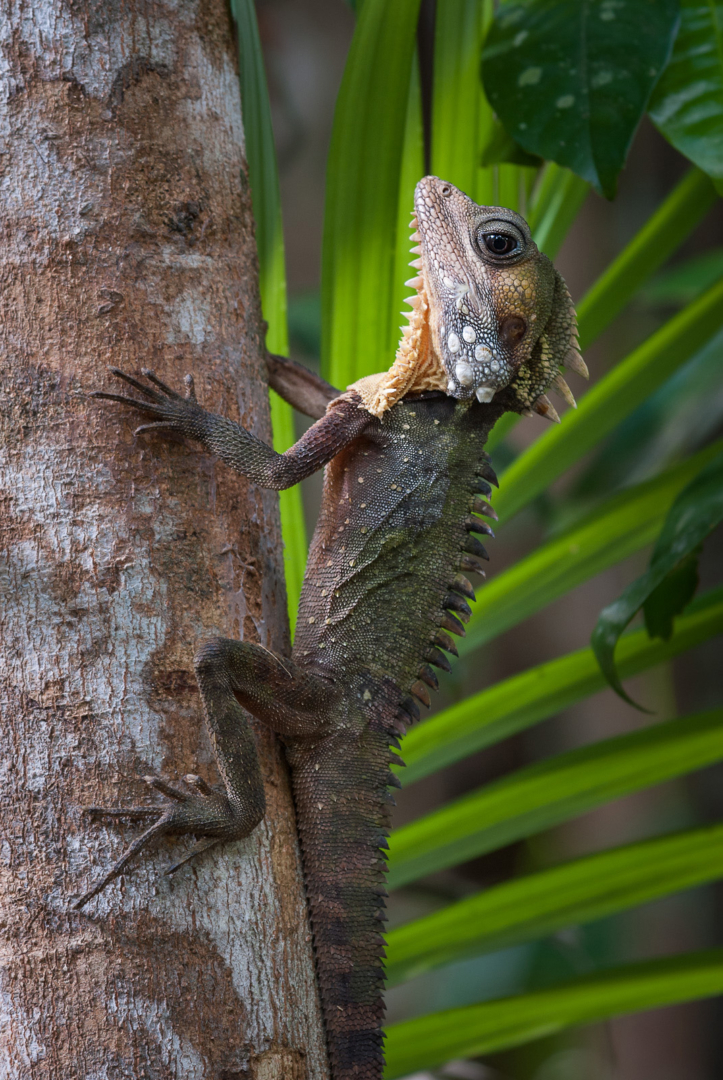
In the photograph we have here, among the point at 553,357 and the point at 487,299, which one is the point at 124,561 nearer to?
the point at 487,299

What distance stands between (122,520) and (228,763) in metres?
0.47

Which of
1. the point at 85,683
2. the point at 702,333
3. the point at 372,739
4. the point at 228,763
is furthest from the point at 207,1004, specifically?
the point at 702,333

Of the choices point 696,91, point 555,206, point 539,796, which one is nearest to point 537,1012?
point 539,796

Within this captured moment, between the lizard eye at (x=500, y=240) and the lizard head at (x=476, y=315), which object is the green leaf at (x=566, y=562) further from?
the lizard eye at (x=500, y=240)

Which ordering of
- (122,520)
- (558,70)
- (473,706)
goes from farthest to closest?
1. (473,706)
2. (558,70)
3. (122,520)

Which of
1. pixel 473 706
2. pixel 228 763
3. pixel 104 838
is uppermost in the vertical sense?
pixel 473 706

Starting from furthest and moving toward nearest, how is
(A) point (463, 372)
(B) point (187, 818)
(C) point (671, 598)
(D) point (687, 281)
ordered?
(D) point (687, 281), (C) point (671, 598), (A) point (463, 372), (B) point (187, 818)

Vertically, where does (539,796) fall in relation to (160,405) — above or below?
below

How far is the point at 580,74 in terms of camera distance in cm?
214

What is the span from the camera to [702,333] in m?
2.54

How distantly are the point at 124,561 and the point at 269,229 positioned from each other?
3.88 feet

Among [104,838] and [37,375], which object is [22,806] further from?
[37,375]

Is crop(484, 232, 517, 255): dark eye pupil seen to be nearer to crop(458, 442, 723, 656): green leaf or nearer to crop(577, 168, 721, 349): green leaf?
crop(577, 168, 721, 349): green leaf

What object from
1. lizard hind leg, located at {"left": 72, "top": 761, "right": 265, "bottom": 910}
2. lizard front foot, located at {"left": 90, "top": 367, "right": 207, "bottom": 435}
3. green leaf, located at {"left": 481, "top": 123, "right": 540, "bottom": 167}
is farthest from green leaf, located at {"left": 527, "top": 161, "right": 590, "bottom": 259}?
lizard hind leg, located at {"left": 72, "top": 761, "right": 265, "bottom": 910}
